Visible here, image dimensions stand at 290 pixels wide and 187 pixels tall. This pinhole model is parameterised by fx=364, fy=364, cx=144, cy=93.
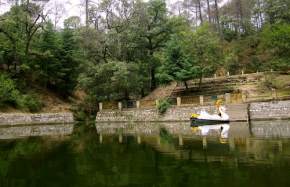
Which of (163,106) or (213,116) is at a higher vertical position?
(163,106)

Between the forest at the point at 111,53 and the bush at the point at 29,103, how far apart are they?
0.09m

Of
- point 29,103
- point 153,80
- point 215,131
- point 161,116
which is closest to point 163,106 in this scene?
point 161,116

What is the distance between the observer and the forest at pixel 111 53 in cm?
3381

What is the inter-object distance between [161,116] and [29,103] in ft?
44.0

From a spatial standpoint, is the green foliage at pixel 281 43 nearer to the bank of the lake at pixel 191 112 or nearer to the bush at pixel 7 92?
the bank of the lake at pixel 191 112

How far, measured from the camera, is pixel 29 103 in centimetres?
3559

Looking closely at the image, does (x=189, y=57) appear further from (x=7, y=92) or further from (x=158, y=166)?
(x=158, y=166)

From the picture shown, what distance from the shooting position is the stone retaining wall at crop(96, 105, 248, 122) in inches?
1038

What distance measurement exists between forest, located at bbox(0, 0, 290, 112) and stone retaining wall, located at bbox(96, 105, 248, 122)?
2258 mm

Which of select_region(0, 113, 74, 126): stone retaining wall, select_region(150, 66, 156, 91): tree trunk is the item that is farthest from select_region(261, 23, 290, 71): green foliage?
select_region(0, 113, 74, 126): stone retaining wall

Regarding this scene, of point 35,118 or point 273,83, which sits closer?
point 273,83

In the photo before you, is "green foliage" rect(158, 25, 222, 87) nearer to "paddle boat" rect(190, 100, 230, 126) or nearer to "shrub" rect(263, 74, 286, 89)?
"shrub" rect(263, 74, 286, 89)

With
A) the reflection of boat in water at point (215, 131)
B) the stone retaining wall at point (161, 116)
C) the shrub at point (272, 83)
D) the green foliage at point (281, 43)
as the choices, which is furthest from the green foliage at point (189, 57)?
the reflection of boat in water at point (215, 131)

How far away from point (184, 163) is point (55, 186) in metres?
3.49
